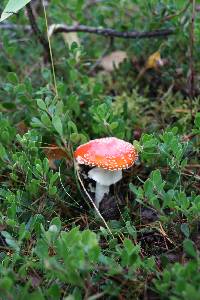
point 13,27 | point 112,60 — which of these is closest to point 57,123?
point 112,60

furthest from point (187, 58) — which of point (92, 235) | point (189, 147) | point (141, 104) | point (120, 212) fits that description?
point (92, 235)

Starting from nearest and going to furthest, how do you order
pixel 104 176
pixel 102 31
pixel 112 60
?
pixel 104 176, pixel 102 31, pixel 112 60

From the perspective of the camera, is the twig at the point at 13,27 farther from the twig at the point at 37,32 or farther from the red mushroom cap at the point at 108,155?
the red mushroom cap at the point at 108,155

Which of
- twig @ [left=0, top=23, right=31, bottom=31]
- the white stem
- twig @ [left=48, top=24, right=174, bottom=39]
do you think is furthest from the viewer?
twig @ [left=0, top=23, right=31, bottom=31]

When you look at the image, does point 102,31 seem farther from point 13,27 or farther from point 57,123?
point 57,123

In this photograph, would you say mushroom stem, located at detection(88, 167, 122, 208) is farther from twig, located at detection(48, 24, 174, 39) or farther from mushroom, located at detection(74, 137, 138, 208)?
twig, located at detection(48, 24, 174, 39)

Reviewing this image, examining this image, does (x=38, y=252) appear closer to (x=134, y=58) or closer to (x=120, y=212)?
(x=120, y=212)

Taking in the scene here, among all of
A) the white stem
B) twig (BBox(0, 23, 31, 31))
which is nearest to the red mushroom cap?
the white stem
